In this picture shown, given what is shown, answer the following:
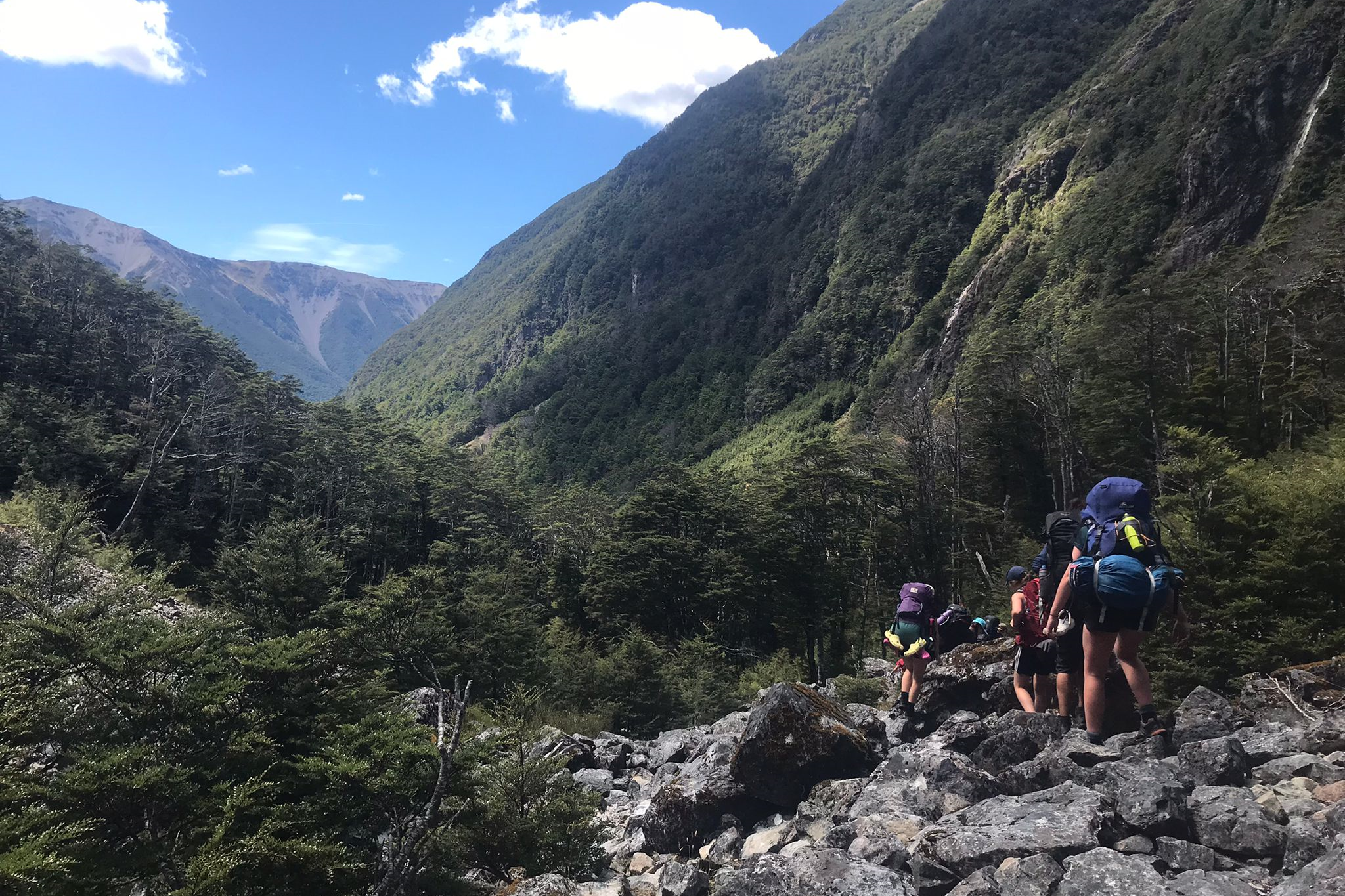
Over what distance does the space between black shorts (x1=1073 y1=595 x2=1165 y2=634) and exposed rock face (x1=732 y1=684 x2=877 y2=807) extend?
3.74 meters

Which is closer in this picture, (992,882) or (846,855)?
(992,882)

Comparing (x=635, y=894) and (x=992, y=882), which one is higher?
(x=992, y=882)

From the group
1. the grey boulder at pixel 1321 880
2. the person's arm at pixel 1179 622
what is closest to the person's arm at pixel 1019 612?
the person's arm at pixel 1179 622

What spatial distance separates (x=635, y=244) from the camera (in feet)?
620

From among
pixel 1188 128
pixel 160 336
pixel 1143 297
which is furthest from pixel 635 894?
pixel 1188 128

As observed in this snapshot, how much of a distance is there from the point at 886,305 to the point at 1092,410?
3221 inches

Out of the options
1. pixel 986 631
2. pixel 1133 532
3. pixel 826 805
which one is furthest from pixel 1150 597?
pixel 986 631

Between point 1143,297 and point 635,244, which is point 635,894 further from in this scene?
point 635,244

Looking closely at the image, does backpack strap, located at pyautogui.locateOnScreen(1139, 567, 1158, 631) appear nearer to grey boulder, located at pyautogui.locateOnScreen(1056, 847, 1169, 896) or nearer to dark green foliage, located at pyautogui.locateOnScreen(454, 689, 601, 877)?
grey boulder, located at pyautogui.locateOnScreen(1056, 847, 1169, 896)

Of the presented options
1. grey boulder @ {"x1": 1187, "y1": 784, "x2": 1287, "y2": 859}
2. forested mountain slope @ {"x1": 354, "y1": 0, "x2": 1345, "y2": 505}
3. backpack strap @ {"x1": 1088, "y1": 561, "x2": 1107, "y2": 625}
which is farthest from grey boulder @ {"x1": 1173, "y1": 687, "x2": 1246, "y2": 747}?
forested mountain slope @ {"x1": 354, "y1": 0, "x2": 1345, "y2": 505}

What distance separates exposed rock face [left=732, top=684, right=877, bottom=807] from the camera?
823 centimetres

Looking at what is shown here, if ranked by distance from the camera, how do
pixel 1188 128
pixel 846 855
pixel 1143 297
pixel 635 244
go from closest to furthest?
pixel 846 855
pixel 1143 297
pixel 1188 128
pixel 635 244

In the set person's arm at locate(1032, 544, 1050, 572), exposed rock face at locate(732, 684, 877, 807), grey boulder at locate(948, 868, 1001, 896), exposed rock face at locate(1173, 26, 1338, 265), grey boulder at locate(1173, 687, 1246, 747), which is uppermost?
exposed rock face at locate(1173, 26, 1338, 265)

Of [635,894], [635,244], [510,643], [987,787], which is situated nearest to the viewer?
[987,787]
